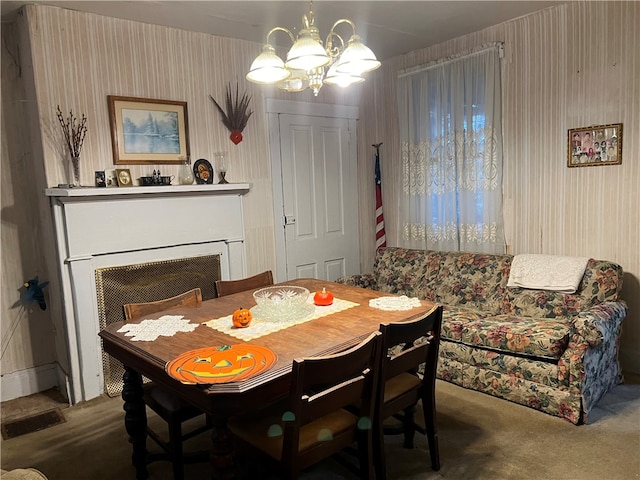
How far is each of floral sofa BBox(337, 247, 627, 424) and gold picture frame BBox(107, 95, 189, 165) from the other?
2324 millimetres

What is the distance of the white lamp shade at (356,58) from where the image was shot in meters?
2.22

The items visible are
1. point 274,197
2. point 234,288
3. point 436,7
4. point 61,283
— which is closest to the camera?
point 234,288

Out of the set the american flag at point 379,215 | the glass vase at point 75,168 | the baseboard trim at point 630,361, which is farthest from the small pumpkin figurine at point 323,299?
the american flag at point 379,215

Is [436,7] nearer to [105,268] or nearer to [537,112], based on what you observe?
[537,112]

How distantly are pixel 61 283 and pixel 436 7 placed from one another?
10.6 feet

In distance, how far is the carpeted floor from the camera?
2.30 meters

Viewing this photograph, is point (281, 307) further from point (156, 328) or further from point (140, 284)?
point (140, 284)

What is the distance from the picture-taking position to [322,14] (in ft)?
11.4

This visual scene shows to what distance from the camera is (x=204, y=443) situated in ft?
8.69

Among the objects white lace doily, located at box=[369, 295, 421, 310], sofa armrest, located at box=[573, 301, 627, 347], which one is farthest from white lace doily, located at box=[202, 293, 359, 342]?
sofa armrest, located at box=[573, 301, 627, 347]

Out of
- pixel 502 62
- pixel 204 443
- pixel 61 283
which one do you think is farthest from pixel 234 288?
pixel 502 62

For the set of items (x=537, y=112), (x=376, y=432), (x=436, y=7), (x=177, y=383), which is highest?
(x=436, y=7)

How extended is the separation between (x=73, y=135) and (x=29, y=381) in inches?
72.2

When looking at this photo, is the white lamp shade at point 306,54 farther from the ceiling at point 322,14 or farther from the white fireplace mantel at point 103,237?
the white fireplace mantel at point 103,237
